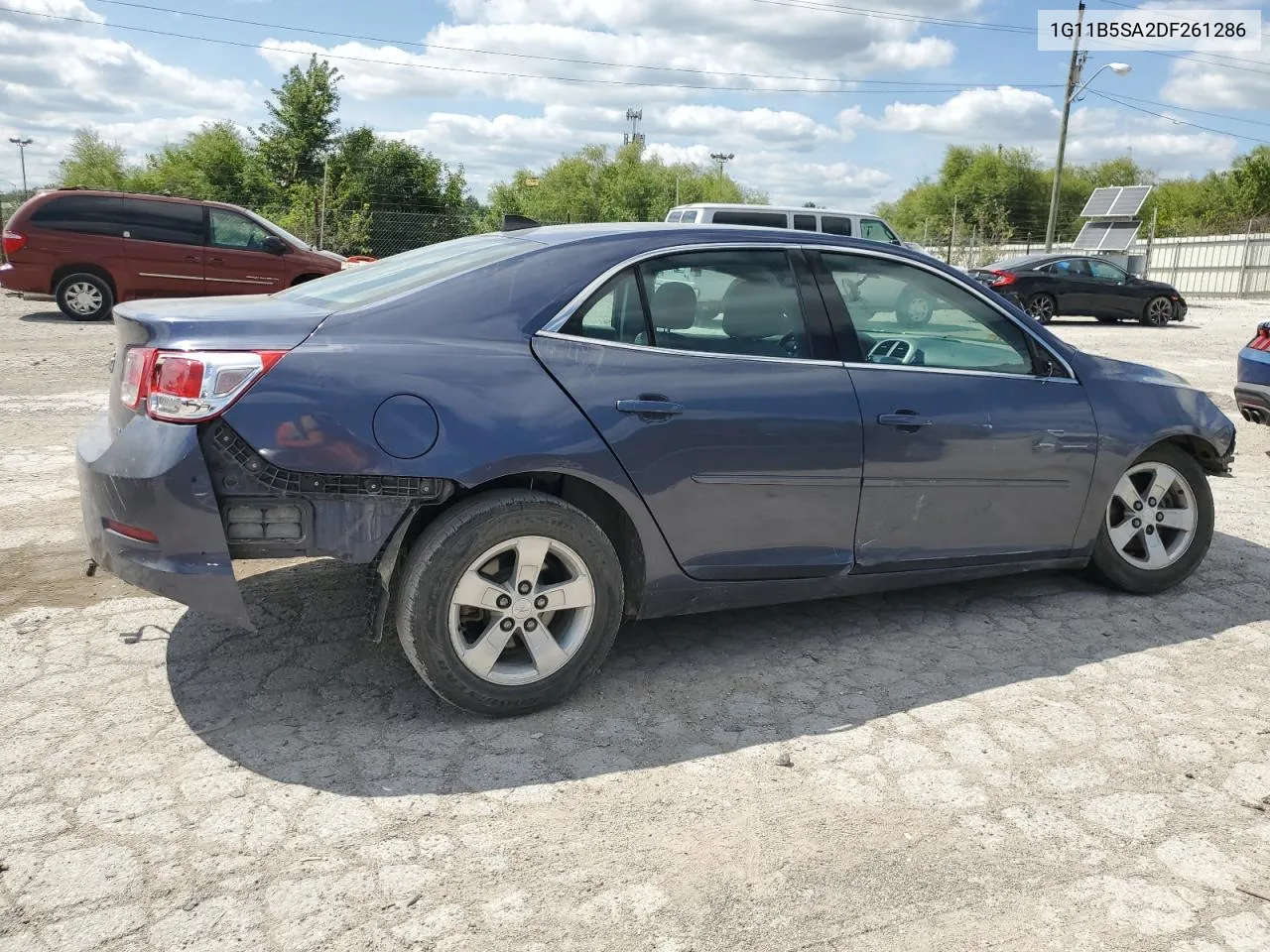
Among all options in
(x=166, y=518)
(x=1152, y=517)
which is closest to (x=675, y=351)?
(x=166, y=518)

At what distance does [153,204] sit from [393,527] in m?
14.6

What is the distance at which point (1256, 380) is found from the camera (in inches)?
308

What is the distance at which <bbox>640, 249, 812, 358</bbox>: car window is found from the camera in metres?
3.82

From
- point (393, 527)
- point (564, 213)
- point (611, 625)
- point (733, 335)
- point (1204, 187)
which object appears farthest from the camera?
point (1204, 187)

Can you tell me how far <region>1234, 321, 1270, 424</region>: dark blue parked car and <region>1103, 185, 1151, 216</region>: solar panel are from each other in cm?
2551

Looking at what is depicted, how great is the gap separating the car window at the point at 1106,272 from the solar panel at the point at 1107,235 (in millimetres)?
9090

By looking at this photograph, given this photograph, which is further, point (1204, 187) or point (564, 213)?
point (1204, 187)

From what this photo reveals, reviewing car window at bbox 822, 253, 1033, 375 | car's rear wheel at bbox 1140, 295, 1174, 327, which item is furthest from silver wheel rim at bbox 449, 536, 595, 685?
car's rear wheel at bbox 1140, 295, 1174, 327

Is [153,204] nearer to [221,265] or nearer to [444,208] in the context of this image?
[221,265]

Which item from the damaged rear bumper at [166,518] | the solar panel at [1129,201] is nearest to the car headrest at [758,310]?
the damaged rear bumper at [166,518]

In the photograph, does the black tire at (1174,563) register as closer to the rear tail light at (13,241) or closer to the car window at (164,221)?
the car window at (164,221)

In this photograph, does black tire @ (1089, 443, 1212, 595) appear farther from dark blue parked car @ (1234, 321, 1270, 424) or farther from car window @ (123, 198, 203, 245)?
car window @ (123, 198, 203, 245)

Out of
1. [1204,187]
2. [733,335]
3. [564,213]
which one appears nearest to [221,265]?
[733,335]

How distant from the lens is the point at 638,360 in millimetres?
3686
